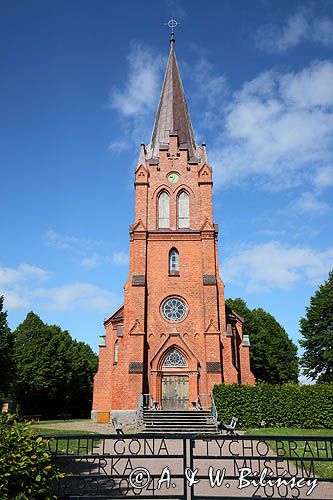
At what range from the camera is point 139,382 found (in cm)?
2584

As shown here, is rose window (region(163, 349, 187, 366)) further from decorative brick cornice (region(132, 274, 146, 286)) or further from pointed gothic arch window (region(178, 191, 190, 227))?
pointed gothic arch window (region(178, 191, 190, 227))

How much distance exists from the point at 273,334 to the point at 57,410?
89.7ft

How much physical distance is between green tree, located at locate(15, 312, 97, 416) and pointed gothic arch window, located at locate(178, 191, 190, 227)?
2356 centimetres

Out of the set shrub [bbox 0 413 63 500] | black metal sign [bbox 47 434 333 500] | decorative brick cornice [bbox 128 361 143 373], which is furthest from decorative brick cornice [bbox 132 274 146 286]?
shrub [bbox 0 413 63 500]

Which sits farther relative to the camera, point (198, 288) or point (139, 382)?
point (198, 288)

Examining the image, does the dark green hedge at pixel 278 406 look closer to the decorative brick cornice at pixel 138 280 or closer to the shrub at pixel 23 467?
the decorative brick cornice at pixel 138 280

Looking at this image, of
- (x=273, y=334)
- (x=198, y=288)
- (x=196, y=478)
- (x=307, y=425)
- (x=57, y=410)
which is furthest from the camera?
(x=273, y=334)

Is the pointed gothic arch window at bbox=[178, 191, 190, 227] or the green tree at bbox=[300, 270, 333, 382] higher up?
the pointed gothic arch window at bbox=[178, 191, 190, 227]

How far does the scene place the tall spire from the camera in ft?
113

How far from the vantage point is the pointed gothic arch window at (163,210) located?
31284mm

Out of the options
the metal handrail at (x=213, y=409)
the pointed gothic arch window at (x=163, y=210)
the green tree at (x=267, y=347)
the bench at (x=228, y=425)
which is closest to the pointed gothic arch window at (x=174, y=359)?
the metal handrail at (x=213, y=409)

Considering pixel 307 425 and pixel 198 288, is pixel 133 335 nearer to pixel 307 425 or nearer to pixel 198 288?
pixel 198 288

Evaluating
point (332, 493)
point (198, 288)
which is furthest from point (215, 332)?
point (332, 493)

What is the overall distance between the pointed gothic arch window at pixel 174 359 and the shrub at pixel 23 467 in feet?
71.3
